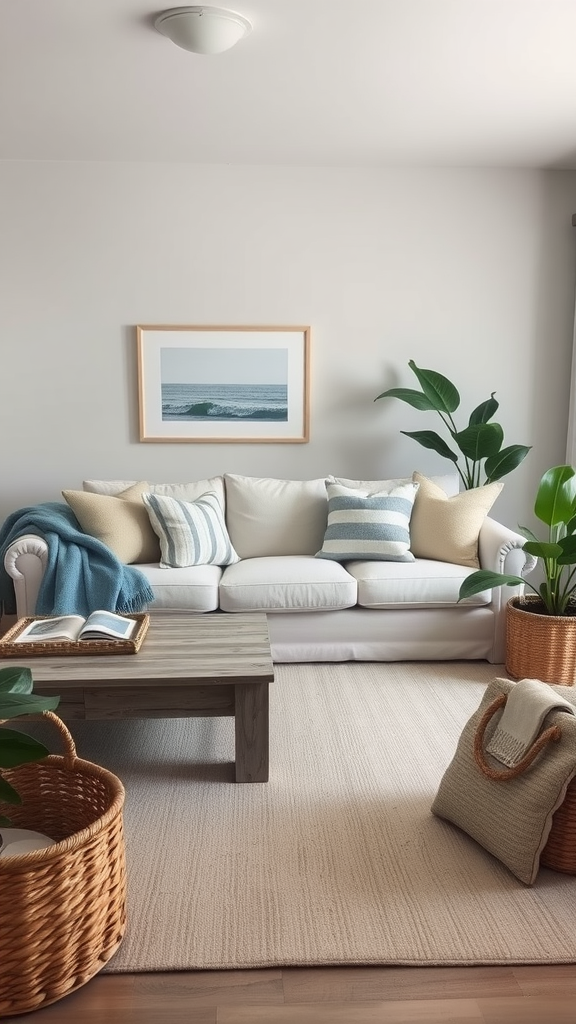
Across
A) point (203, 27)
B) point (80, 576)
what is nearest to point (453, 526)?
point (80, 576)

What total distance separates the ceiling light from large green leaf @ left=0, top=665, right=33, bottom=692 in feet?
7.26

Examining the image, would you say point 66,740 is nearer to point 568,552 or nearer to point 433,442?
point 568,552

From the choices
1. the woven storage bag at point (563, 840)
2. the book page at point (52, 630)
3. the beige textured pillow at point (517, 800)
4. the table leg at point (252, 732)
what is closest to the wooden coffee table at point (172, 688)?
the table leg at point (252, 732)

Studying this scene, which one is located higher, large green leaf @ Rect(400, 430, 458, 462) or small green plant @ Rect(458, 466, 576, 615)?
large green leaf @ Rect(400, 430, 458, 462)

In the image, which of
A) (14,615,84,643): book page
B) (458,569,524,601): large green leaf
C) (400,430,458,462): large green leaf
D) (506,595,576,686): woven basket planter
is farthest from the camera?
(400,430,458,462): large green leaf

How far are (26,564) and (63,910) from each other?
225 centimetres

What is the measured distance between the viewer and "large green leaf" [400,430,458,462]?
462 centimetres

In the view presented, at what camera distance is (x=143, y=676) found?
275cm

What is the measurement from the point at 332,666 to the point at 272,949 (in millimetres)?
2072

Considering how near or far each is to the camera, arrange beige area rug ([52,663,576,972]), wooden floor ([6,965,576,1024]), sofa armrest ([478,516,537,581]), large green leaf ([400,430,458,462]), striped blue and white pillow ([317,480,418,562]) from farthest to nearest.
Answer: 1. large green leaf ([400,430,458,462])
2. striped blue and white pillow ([317,480,418,562])
3. sofa armrest ([478,516,537,581])
4. beige area rug ([52,663,576,972])
5. wooden floor ([6,965,576,1024])

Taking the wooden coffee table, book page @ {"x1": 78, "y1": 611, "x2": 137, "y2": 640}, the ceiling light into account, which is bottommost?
the wooden coffee table

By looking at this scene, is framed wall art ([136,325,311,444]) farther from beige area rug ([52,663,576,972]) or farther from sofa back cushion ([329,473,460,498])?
beige area rug ([52,663,576,972])

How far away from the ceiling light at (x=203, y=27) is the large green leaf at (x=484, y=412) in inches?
91.7

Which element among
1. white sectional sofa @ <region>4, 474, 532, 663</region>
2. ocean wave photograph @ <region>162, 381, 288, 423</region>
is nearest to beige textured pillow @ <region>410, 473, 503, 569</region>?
white sectional sofa @ <region>4, 474, 532, 663</region>
